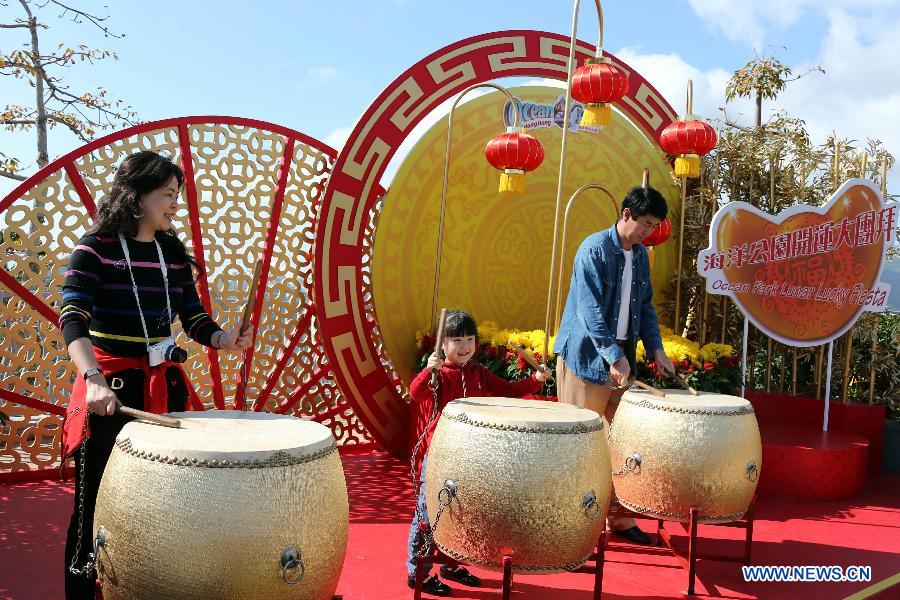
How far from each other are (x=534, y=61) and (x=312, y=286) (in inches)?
90.9

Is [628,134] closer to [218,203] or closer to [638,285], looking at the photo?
[638,285]

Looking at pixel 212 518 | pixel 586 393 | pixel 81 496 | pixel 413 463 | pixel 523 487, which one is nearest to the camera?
pixel 212 518

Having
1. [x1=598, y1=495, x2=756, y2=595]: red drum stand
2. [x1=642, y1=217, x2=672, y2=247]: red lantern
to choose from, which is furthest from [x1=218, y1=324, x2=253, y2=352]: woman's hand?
[x1=642, y1=217, x2=672, y2=247]: red lantern

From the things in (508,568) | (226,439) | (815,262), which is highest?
(815,262)

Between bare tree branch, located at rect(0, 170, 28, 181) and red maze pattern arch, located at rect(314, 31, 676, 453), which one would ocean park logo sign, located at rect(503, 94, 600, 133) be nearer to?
red maze pattern arch, located at rect(314, 31, 676, 453)

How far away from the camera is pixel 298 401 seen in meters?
5.01

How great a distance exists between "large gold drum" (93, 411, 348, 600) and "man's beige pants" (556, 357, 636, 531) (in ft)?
6.33

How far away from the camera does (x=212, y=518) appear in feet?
5.96

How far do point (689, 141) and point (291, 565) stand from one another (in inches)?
164

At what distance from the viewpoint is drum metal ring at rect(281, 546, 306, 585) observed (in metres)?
1.86

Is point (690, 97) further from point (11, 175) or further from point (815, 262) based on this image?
point (11, 175)

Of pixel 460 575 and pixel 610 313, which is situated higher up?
pixel 610 313

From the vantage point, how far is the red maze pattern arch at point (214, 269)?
4293 mm

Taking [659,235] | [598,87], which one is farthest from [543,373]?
[659,235]
